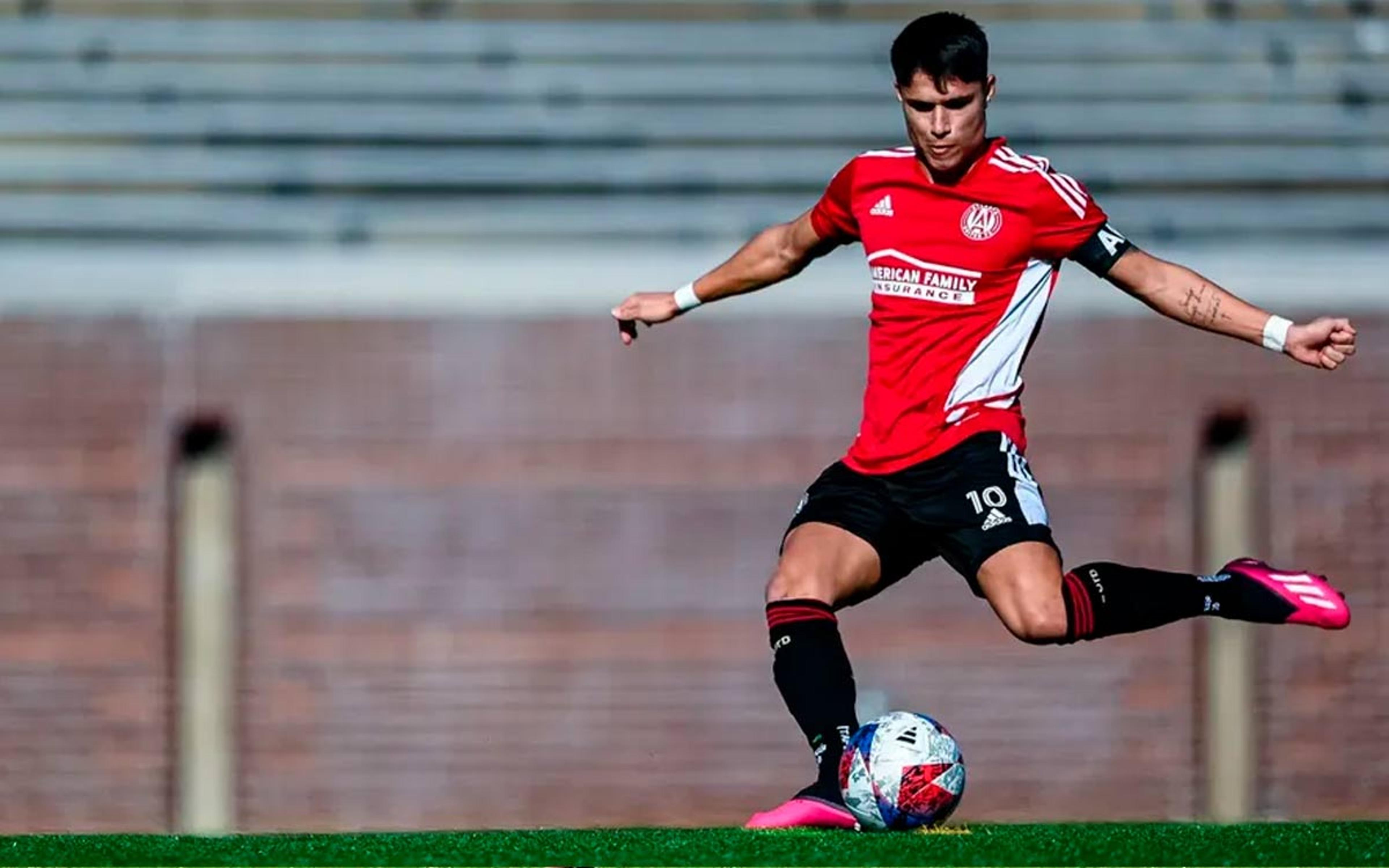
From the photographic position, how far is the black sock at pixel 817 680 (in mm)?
5832

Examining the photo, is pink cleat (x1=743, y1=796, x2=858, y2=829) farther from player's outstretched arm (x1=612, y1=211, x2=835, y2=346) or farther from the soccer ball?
player's outstretched arm (x1=612, y1=211, x2=835, y2=346)

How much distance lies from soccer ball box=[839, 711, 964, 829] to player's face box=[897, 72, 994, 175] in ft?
4.29

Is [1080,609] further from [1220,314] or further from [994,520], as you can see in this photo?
[1220,314]

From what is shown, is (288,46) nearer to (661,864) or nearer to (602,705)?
(602,705)

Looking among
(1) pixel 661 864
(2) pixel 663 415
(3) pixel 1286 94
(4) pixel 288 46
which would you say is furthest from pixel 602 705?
(1) pixel 661 864

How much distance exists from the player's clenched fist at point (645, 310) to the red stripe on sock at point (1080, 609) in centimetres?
127

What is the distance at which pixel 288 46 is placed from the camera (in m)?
9.35

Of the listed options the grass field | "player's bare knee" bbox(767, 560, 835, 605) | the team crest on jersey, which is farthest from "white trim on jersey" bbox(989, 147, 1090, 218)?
the grass field

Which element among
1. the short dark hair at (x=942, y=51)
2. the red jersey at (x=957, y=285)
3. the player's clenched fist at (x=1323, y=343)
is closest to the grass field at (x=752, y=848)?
the red jersey at (x=957, y=285)

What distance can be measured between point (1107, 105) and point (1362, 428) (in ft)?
4.98

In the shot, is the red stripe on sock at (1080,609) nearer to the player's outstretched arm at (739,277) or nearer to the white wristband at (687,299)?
the player's outstretched arm at (739,277)

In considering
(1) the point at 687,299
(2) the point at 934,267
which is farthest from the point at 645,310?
(2) the point at 934,267

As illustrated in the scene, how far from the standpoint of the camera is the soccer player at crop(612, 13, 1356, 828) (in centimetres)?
592

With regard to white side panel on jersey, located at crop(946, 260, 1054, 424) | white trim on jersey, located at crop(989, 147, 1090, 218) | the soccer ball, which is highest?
white trim on jersey, located at crop(989, 147, 1090, 218)
